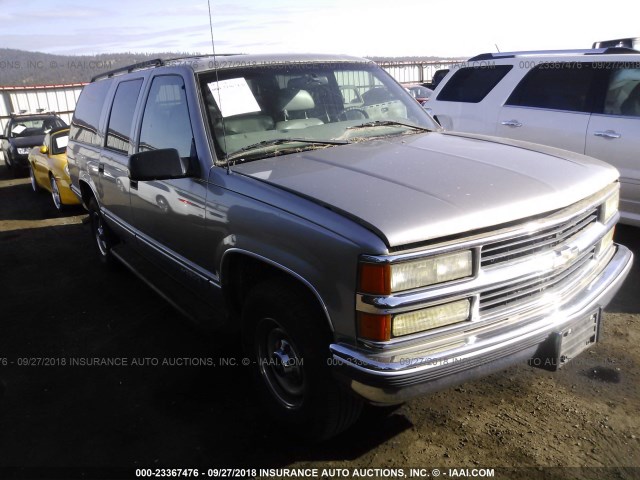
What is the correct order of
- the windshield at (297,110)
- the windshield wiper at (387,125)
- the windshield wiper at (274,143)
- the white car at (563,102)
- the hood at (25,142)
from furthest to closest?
the hood at (25,142)
the white car at (563,102)
the windshield wiper at (387,125)
the windshield at (297,110)
the windshield wiper at (274,143)

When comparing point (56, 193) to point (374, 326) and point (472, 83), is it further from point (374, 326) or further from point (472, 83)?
point (374, 326)

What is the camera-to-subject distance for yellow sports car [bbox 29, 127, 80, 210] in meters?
8.74

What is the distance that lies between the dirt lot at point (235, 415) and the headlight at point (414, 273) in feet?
3.55

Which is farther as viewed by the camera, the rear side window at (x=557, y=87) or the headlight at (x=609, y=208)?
the rear side window at (x=557, y=87)

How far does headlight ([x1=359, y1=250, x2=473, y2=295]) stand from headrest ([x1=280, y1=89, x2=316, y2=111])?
5.48ft

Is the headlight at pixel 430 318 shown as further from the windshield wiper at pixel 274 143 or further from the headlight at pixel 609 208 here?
the windshield wiper at pixel 274 143

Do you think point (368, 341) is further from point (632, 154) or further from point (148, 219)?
point (632, 154)

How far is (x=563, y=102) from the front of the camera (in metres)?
5.77

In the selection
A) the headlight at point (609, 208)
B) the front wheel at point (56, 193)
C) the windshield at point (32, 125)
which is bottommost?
the front wheel at point (56, 193)

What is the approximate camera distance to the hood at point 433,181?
2227mm

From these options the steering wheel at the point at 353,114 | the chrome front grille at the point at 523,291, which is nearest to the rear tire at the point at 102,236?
the steering wheel at the point at 353,114

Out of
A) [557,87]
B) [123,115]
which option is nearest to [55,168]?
[123,115]

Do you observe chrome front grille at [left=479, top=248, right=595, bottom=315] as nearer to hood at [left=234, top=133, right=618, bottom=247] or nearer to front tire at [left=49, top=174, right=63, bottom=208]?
hood at [left=234, top=133, right=618, bottom=247]

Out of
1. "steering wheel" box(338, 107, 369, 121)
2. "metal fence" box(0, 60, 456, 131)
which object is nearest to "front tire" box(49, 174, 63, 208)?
"steering wheel" box(338, 107, 369, 121)
